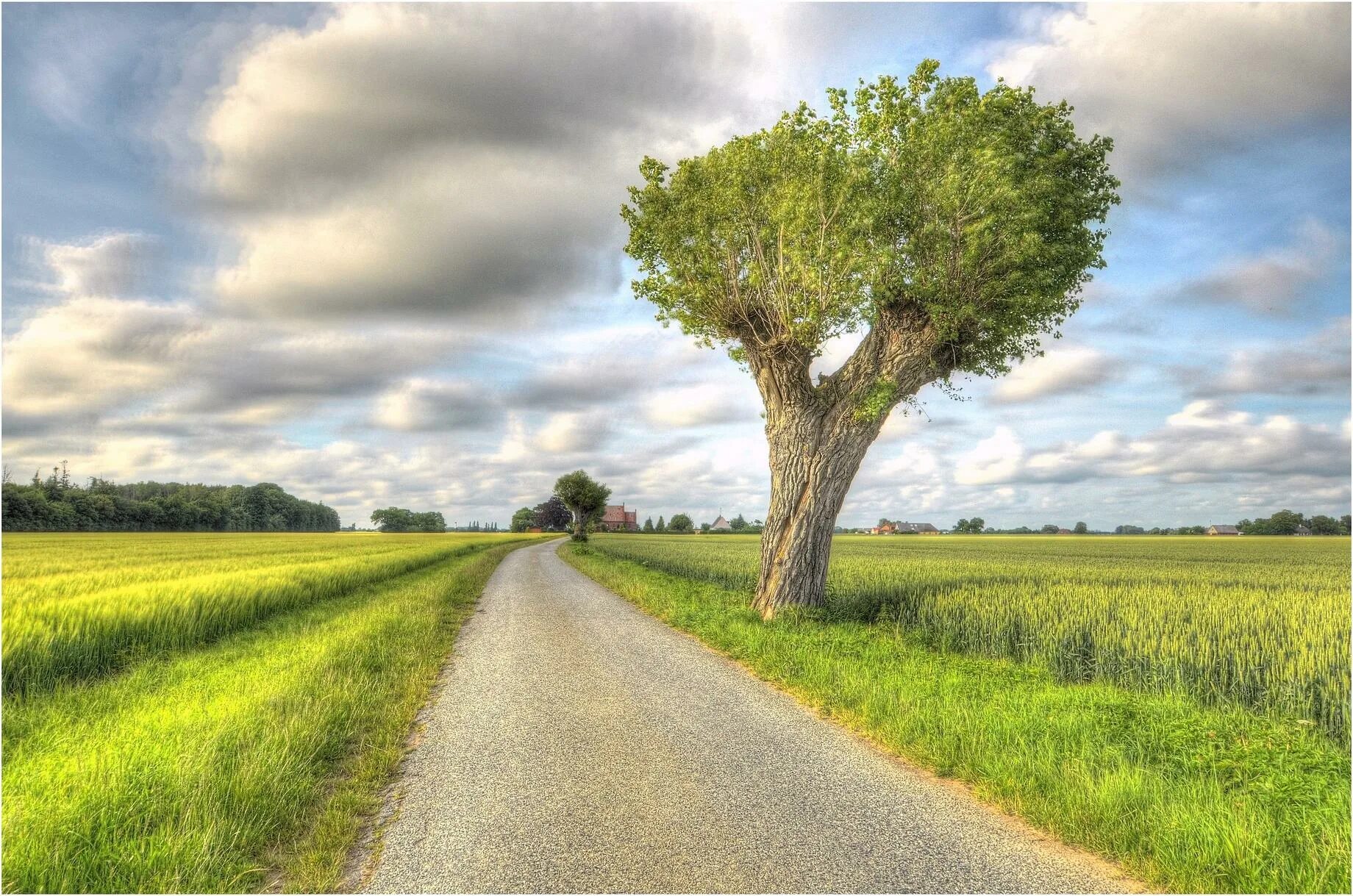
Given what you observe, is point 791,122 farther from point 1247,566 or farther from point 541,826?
point 1247,566

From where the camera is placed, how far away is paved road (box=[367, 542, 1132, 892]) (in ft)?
12.3


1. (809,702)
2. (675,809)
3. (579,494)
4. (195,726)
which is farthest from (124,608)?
(579,494)

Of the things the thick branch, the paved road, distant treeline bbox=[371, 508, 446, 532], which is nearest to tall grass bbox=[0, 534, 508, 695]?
the paved road

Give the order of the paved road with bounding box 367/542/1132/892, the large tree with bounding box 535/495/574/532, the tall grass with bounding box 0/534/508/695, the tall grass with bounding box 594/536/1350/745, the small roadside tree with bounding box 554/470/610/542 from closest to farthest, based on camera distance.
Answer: the paved road with bounding box 367/542/1132/892
the tall grass with bounding box 594/536/1350/745
the tall grass with bounding box 0/534/508/695
the small roadside tree with bounding box 554/470/610/542
the large tree with bounding box 535/495/574/532

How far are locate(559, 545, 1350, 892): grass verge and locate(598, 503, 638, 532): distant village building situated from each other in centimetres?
15234

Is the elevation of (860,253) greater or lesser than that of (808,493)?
greater

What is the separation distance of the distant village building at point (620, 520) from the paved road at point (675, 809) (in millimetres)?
152646

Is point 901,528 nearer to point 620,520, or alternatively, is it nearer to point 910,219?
point 620,520

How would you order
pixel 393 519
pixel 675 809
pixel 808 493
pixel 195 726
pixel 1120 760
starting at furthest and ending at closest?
pixel 393 519
pixel 808 493
pixel 195 726
pixel 1120 760
pixel 675 809

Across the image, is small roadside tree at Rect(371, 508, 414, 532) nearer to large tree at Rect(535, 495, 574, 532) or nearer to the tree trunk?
large tree at Rect(535, 495, 574, 532)

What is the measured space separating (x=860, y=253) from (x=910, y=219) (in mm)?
1276

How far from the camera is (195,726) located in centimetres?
600

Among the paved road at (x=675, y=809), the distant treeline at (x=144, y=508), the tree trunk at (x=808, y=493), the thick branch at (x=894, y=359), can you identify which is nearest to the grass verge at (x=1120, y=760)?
the paved road at (x=675, y=809)

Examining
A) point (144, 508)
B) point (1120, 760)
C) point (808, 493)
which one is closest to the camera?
point (1120, 760)
